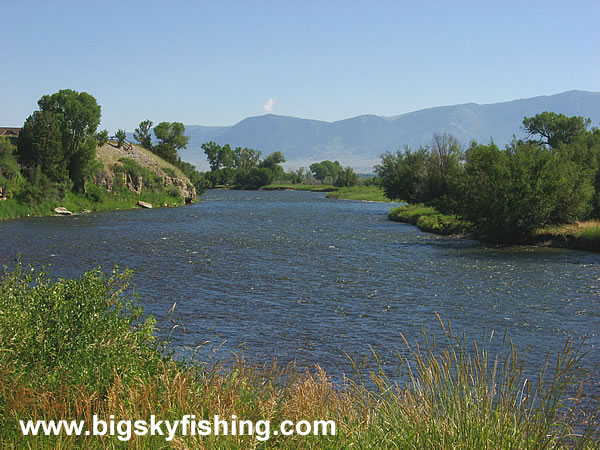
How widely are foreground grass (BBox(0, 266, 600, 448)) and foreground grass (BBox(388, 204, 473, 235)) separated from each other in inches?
1694

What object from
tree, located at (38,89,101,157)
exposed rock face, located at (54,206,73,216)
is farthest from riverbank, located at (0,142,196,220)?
tree, located at (38,89,101,157)

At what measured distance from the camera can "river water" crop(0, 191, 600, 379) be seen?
19.0m

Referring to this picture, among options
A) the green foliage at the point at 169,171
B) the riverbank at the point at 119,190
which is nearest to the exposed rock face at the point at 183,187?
the riverbank at the point at 119,190

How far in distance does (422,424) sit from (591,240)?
3846 cm

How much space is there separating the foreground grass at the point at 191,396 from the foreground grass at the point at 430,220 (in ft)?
141

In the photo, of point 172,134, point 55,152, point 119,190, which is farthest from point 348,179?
point 55,152

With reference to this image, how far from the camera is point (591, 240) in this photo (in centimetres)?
4141

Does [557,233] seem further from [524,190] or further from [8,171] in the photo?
[8,171]

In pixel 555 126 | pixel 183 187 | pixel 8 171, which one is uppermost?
pixel 555 126

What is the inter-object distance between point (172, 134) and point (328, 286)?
121 metres

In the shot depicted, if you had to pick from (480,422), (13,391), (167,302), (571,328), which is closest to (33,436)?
(13,391)

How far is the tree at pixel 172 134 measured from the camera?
460ft

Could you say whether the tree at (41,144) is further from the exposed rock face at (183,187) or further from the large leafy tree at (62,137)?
the exposed rock face at (183,187)

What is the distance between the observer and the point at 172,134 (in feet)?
468
